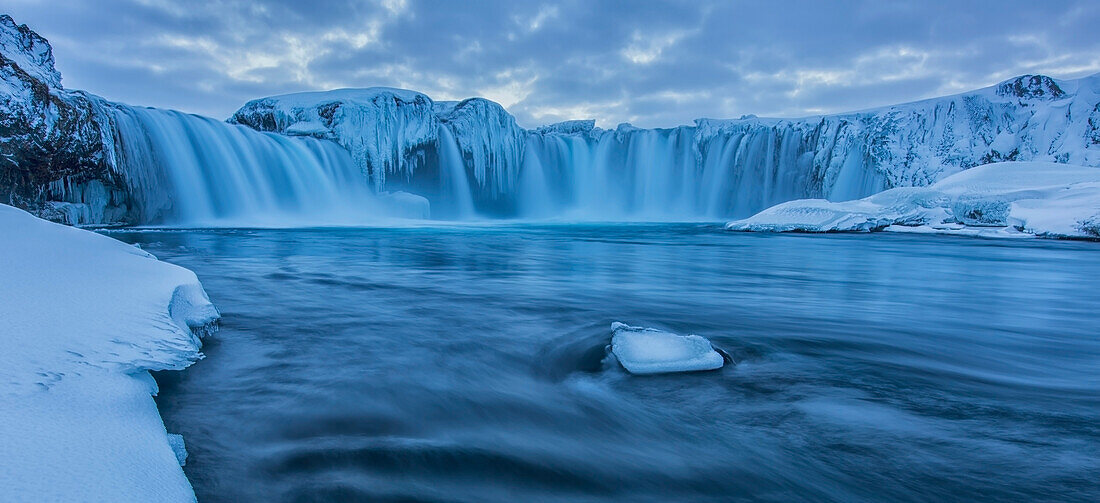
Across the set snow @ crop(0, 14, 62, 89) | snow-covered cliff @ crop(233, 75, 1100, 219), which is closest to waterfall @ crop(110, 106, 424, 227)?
snow @ crop(0, 14, 62, 89)

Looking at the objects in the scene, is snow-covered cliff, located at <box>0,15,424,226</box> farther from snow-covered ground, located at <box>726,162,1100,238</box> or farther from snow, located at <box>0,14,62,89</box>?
snow-covered ground, located at <box>726,162,1100,238</box>

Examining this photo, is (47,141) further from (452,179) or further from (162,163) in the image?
(452,179)

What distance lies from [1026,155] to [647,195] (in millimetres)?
19698

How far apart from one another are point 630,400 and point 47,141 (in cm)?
1580

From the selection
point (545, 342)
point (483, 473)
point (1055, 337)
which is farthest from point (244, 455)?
point (1055, 337)

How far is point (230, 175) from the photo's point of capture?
60.7 ft

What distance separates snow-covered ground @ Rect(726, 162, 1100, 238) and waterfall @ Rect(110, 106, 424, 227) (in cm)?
1713

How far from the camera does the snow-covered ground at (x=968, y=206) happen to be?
17406mm

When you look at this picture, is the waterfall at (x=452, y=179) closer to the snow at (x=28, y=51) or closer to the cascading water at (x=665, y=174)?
the cascading water at (x=665, y=174)

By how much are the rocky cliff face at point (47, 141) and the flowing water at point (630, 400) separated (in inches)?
415

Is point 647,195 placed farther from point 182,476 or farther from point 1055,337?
point 182,476

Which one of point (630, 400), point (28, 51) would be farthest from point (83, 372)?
point (28, 51)

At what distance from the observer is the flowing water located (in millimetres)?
1797

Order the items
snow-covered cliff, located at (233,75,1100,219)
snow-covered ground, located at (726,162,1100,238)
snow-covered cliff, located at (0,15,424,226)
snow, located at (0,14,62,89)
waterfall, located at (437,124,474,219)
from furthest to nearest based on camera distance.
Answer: waterfall, located at (437,124,474,219)
snow-covered cliff, located at (233,75,1100,219)
snow-covered ground, located at (726,162,1100,238)
snow, located at (0,14,62,89)
snow-covered cliff, located at (0,15,424,226)
